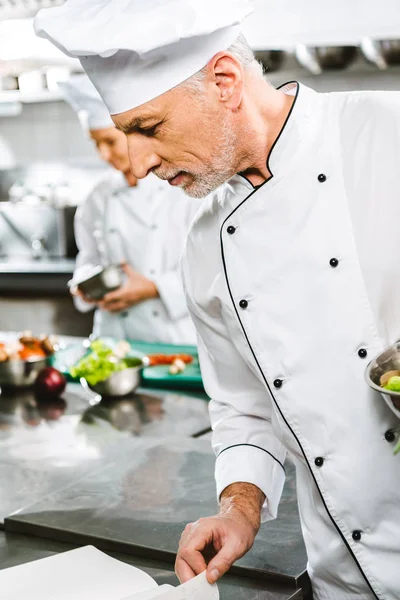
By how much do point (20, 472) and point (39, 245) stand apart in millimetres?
4390

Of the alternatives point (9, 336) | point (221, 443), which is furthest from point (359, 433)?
point (9, 336)

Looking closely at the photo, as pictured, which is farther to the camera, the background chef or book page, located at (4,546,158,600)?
the background chef

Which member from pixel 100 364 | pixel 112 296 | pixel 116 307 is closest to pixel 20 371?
pixel 100 364

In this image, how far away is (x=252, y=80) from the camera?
1538 millimetres

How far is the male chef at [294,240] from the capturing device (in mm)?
1467

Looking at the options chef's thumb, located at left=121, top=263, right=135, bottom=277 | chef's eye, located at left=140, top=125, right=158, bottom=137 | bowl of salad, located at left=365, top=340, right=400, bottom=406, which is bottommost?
chef's thumb, located at left=121, top=263, right=135, bottom=277

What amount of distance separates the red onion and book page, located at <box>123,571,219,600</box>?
5.16ft

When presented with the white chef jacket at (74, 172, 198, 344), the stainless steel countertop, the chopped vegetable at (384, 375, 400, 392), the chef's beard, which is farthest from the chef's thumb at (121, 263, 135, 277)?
the chopped vegetable at (384, 375, 400, 392)

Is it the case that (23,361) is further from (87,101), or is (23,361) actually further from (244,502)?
(244,502)

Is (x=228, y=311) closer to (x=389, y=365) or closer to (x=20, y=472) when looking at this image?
(x=389, y=365)

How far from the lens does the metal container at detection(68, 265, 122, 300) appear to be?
10.3 ft

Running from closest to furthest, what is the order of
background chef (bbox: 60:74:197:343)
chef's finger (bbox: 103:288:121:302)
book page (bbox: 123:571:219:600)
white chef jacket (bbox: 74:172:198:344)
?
book page (bbox: 123:571:219:600), chef's finger (bbox: 103:288:121:302), background chef (bbox: 60:74:197:343), white chef jacket (bbox: 74:172:198:344)

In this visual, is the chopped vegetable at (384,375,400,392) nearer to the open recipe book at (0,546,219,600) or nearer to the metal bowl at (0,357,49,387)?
the open recipe book at (0,546,219,600)

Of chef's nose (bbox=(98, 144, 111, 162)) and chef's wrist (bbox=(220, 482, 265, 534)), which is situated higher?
chef's nose (bbox=(98, 144, 111, 162))
